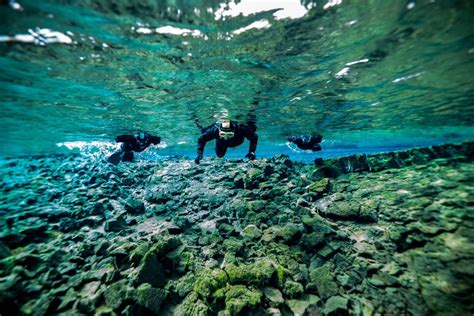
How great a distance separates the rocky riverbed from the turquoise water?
380 cm

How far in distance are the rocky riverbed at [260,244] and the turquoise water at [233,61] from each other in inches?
150

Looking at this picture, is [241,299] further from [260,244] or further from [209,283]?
[260,244]

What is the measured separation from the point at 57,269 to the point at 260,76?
29.1 feet

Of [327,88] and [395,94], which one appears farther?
[395,94]

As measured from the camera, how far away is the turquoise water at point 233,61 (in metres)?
5.45

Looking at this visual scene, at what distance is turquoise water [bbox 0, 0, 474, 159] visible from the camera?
545 centimetres

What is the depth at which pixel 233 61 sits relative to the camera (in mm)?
7477

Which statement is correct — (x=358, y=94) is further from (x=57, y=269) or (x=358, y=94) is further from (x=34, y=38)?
(x=57, y=269)

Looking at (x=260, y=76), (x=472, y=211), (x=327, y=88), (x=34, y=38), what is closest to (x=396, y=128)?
(x=327, y=88)

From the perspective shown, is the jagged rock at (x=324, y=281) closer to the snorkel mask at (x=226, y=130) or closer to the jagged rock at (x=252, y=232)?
the jagged rock at (x=252, y=232)

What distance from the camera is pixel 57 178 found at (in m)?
13.2

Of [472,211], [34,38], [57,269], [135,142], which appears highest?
[34,38]

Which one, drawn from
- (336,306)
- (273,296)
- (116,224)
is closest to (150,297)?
(273,296)

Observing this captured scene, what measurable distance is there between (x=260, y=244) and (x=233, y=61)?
6096 millimetres
